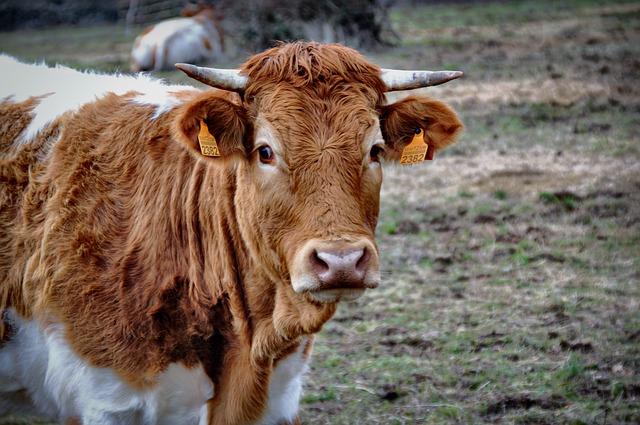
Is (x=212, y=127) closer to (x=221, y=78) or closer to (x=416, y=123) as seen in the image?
(x=221, y=78)

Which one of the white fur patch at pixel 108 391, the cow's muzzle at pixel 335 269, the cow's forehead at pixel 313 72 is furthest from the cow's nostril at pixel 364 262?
the white fur patch at pixel 108 391

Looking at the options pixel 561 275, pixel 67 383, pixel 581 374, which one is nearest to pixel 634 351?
pixel 581 374

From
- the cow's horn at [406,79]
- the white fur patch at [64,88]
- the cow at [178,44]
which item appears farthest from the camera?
Result: the cow at [178,44]

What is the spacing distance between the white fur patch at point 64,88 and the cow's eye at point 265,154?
755 mm

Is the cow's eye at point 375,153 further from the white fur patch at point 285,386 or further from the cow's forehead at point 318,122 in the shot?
the white fur patch at point 285,386

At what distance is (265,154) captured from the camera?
353 cm

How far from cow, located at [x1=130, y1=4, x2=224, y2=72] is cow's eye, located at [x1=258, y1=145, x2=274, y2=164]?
1120 cm

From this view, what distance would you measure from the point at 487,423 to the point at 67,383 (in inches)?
87.3

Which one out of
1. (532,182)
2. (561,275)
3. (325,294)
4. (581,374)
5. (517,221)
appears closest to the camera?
(325,294)

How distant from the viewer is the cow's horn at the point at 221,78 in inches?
138

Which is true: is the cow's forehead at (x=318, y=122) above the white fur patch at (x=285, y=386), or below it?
above

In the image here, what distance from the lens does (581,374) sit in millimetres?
5047

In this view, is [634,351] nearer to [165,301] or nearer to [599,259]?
[599,259]

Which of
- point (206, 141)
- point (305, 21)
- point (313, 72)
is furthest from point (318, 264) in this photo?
point (305, 21)
